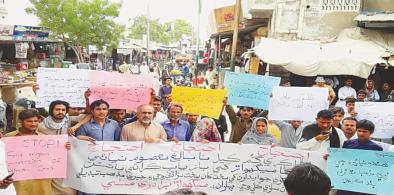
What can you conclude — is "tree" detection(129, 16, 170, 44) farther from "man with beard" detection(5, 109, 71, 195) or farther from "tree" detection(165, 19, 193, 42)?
"man with beard" detection(5, 109, 71, 195)

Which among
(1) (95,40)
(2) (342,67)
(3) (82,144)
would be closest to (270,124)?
(3) (82,144)

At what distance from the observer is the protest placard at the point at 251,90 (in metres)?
5.66

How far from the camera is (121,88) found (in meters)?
5.44

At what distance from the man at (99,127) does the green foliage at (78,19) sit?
75.9 feet

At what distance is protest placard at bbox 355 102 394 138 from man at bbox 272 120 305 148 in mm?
752

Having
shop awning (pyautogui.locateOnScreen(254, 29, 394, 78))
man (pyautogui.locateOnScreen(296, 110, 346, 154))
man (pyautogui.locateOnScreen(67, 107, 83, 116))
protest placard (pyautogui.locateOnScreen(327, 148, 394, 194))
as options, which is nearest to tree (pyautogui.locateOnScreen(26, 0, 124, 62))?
shop awning (pyautogui.locateOnScreen(254, 29, 394, 78))

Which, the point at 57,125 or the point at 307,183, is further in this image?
the point at 57,125

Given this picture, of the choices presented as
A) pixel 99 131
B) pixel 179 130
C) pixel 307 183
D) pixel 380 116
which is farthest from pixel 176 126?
pixel 307 183

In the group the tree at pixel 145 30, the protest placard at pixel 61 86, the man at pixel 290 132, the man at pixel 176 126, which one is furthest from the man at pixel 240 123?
the tree at pixel 145 30

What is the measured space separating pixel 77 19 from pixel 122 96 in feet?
79.7

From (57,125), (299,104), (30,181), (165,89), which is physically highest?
(299,104)

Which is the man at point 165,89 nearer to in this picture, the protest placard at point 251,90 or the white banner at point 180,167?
the protest placard at point 251,90

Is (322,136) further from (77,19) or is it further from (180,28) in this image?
(180,28)

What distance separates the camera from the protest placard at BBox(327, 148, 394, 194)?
4238mm
